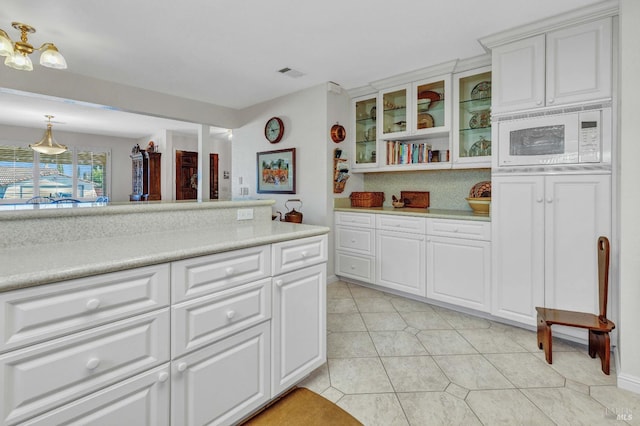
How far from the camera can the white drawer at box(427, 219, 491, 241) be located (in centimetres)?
277

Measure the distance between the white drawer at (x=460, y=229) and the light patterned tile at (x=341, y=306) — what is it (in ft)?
3.47

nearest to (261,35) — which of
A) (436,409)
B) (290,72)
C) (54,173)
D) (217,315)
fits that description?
(290,72)

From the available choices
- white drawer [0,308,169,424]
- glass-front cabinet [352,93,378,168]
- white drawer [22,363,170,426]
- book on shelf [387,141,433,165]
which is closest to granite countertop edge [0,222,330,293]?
white drawer [0,308,169,424]

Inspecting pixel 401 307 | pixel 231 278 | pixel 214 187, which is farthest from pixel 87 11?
pixel 214 187

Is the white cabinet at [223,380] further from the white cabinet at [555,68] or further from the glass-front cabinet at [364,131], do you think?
the glass-front cabinet at [364,131]

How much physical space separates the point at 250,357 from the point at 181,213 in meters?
0.92

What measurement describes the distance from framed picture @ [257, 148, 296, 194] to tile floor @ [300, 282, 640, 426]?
203cm

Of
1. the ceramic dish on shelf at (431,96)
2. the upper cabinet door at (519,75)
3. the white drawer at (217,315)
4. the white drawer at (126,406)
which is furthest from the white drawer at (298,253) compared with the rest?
the ceramic dish on shelf at (431,96)

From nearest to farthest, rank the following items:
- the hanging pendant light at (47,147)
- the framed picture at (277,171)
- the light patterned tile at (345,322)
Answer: the light patterned tile at (345,322)
the framed picture at (277,171)
the hanging pendant light at (47,147)

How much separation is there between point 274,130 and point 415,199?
2114 mm

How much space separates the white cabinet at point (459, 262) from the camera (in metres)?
2.78

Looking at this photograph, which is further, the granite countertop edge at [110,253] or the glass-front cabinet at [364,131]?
the glass-front cabinet at [364,131]

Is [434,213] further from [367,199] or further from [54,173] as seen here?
[54,173]

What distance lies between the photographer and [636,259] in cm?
183
